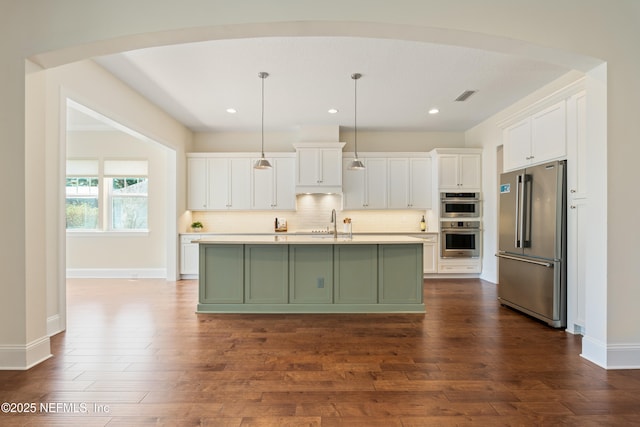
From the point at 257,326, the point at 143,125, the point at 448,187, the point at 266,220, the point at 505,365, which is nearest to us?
the point at 505,365

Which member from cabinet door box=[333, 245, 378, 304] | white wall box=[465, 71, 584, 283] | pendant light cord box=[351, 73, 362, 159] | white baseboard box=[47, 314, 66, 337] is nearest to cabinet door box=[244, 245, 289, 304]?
cabinet door box=[333, 245, 378, 304]

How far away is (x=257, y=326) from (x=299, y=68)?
9.92 feet

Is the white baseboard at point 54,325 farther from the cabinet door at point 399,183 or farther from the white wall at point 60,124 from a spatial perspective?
the cabinet door at point 399,183

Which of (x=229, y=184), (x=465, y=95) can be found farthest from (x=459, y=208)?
(x=229, y=184)

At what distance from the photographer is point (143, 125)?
5.05 m

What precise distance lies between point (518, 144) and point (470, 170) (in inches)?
88.2

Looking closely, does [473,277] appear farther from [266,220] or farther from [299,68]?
[299,68]

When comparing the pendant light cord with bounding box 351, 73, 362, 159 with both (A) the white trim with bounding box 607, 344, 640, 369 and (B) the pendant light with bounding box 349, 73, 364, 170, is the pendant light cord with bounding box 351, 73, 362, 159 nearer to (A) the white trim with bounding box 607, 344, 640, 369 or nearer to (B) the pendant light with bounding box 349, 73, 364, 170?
(B) the pendant light with bounding box 349, 73, 364, 170

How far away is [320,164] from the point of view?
6.54 metres

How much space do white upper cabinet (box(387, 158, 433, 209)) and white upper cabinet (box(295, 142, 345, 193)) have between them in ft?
3.63

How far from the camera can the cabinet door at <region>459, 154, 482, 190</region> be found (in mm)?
6457

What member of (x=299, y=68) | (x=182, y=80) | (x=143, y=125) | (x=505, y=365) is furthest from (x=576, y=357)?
(x=143, y=125)

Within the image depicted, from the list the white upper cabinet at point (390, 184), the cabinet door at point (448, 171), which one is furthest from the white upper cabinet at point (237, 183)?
the cabinet door at point (448, 171)

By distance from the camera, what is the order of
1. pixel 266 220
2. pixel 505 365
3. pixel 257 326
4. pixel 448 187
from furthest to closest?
pixel 266 220 → pixel 448 187 → pixel 257 326 → pixel 505 365
